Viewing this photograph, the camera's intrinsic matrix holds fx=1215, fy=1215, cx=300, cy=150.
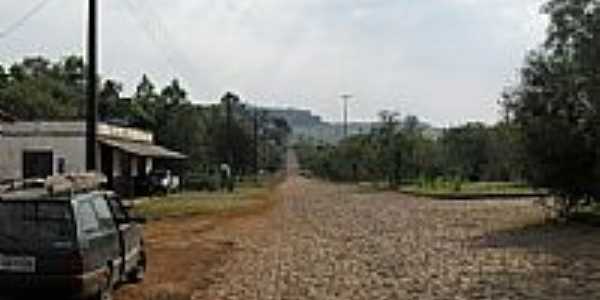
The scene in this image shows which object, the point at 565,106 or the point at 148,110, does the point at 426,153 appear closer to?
the point at 148,110

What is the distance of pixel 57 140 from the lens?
181 feet

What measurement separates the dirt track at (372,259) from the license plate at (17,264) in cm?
333

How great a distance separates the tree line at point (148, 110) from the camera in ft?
315

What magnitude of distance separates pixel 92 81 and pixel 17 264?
1377 cm

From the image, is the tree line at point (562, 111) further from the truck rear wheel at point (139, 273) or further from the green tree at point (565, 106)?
the truck rear wheel at point (139, 273)

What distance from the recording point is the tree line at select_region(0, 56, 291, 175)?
95938 millimetres

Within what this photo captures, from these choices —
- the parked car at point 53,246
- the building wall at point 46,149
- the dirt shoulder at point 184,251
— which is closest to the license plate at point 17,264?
the parked car at point 53,246

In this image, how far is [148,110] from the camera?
340ft

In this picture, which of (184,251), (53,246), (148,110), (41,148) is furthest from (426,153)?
(53,246)

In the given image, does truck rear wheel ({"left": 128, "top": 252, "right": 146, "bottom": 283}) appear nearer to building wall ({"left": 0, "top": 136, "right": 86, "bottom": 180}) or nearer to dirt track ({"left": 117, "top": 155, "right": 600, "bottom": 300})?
dirt track ({"left": 117, "top": 155, "right": 600, "bottom": 300})

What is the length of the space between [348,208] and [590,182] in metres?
18.2

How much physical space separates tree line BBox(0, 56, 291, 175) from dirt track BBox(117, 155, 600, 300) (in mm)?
47964

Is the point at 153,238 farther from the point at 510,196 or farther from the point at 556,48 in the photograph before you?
the point at 510,196

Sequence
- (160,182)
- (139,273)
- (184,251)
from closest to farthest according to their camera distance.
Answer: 1. (139,273)
2. (184,251)
3. (160,182)
